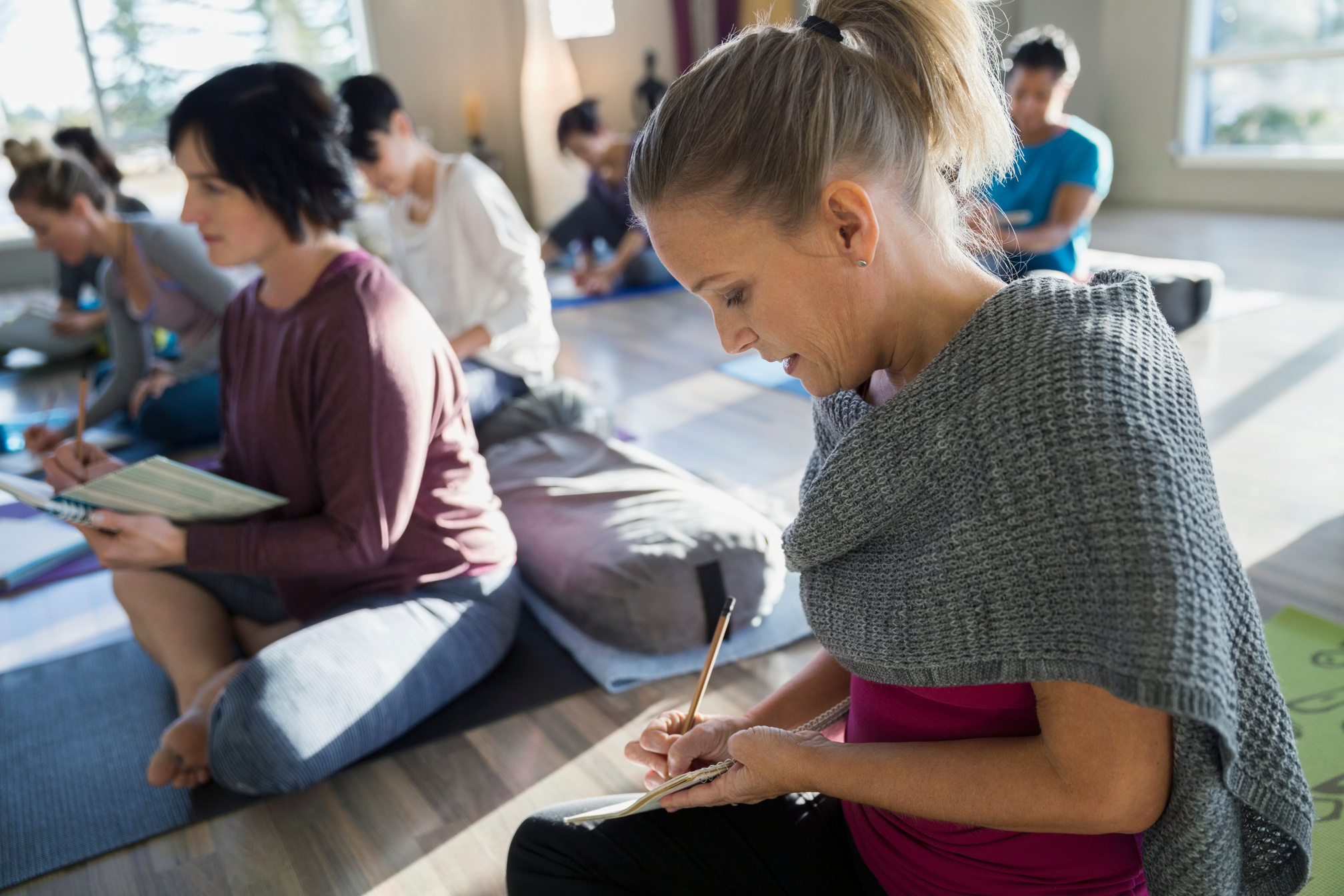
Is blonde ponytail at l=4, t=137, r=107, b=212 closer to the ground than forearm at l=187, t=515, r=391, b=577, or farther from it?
farther from it

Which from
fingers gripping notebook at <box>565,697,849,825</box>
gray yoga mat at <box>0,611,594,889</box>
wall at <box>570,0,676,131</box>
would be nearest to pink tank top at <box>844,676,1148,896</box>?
fingers gripping notebook at <box>565,697,849,825</box>

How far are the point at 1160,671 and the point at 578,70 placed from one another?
8156 mm

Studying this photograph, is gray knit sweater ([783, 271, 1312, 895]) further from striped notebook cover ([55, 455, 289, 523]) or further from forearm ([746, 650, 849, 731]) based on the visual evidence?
striped notebook cover ([55, 455, 289, 523])

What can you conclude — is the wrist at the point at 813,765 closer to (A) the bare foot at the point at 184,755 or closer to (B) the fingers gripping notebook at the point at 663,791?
(B) the fingers gripping notebook at the point at 663,791

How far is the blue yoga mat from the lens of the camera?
364 cm

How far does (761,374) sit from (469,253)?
1283mm

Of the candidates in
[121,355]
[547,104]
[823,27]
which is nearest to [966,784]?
[823,27]

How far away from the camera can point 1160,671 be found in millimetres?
658

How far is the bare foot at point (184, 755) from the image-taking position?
5.33 ft

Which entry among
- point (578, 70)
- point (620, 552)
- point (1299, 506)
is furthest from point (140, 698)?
point (578, 70)

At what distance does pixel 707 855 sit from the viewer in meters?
1.04

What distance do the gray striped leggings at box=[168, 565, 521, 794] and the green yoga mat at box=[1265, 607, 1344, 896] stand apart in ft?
3.96

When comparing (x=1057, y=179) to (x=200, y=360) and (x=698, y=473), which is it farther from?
(x=200, y=360)

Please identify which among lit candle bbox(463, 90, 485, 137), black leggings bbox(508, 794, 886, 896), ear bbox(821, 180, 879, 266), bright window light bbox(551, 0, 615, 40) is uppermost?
bright window light bbox(551, 0, 615, 40)
